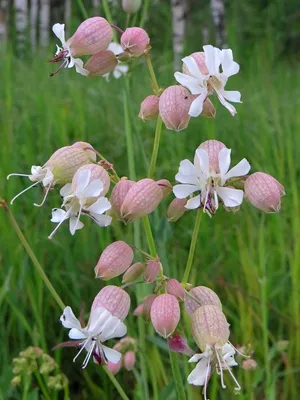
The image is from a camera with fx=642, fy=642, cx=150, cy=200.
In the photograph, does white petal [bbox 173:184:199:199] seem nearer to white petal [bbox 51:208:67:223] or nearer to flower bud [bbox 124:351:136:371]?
white petal [bbox 51:208:67:223]

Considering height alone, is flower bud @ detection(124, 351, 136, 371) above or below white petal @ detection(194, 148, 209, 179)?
below

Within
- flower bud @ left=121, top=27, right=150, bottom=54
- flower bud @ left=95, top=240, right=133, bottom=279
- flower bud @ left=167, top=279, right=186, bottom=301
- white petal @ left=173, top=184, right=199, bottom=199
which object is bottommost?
flower bud @ left=167, top=279, right=186, bottom=301

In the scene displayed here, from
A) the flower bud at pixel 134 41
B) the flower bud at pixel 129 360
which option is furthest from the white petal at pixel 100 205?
the flower bud at pixel 129 360

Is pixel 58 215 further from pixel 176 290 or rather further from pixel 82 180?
pixel 176 290

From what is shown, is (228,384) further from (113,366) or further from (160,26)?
(160,26)

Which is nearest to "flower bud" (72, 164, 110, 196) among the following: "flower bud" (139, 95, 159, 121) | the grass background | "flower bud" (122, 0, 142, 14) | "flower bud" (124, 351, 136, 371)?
"flower bud" (139, 95, 159, 121)

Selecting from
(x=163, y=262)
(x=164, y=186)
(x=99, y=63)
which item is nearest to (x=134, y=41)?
(x=99, y=63)

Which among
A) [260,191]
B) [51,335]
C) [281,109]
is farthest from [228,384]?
[281,109]
